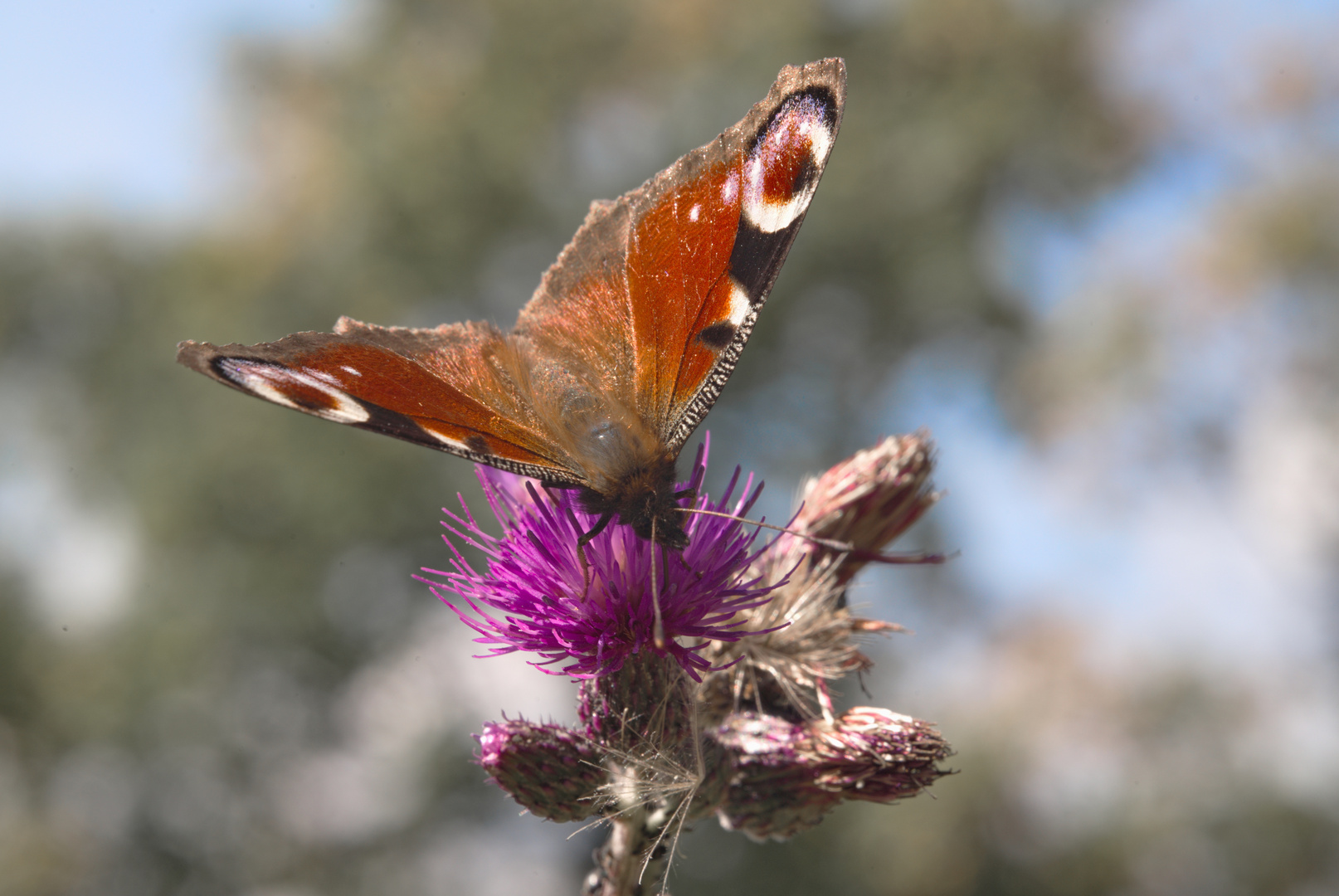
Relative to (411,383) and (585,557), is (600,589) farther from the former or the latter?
(411,383)

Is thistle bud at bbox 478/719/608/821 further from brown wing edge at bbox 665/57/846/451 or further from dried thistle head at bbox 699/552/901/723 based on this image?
brown wing edge at bbox 665/57/846/451

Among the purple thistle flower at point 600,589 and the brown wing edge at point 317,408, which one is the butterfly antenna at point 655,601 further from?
the brown wing edge at point 317,408

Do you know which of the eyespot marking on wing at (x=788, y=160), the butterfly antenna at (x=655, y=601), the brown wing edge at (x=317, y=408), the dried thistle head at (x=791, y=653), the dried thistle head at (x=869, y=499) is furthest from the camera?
the dried thistle head at (x=869, y=499)

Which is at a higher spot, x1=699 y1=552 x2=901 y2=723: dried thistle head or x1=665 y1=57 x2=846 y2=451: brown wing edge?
x1=665 y1=57 x2=846 y2=451: brown wing edge

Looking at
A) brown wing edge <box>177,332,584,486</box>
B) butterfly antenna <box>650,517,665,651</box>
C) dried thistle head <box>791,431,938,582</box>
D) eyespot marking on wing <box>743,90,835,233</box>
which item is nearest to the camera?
butterfly antenna <box>650,517,665,651</box>

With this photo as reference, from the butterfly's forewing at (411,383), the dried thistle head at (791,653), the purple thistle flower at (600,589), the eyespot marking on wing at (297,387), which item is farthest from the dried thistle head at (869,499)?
the eyespot marking on wing at (297,387)

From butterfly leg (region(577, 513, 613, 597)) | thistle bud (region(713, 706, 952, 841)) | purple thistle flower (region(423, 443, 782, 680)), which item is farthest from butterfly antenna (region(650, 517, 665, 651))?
thistle bud (region(713, 706, 952, 841))

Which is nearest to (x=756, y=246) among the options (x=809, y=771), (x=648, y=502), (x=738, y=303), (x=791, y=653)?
(x=738, y=303)
